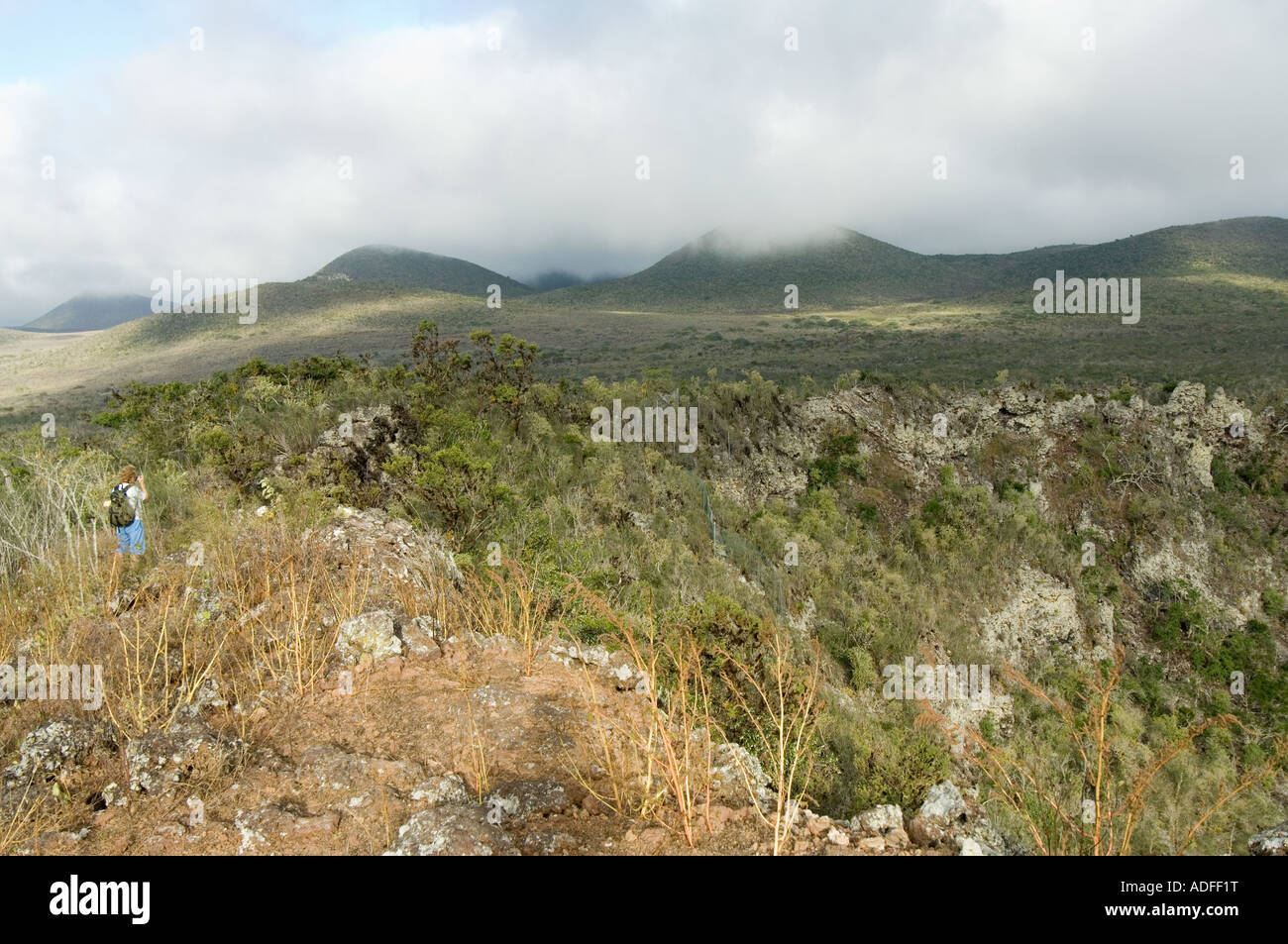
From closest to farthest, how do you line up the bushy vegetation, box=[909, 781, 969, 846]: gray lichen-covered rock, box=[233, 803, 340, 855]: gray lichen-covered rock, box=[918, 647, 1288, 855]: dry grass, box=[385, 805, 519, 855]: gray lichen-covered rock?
1. box=[918, 647, 1288, 855]: dry grass
2. box=[385, 805, 519, 855]: gray lichen-covered rock
3. box=[233, 803, 340, 855]: gray lichen-covered rock
4. box=[909, 781, 969, 846]: gray lichen-covered rock
5. the bushy vegetation

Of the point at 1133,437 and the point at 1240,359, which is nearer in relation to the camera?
the point at 1133,437

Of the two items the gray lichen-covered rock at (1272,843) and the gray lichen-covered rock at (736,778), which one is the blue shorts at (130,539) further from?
the gray lichen-covered rock at (1272,843)

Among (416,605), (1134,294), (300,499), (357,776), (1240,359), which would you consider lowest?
(357,776)

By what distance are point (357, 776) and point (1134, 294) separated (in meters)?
52.5

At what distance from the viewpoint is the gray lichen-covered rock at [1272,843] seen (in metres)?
2.89

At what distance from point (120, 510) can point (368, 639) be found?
3.34 meters

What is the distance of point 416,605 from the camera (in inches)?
176

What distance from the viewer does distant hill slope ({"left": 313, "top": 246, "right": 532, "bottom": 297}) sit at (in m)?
94.2

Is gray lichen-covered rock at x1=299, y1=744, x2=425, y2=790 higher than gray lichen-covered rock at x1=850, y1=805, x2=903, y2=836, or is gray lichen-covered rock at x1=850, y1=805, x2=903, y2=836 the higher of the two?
gray lichen-covered rock at x1=299, y1=744, x2=425, y2=790

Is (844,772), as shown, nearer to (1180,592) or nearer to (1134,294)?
(1180,592)

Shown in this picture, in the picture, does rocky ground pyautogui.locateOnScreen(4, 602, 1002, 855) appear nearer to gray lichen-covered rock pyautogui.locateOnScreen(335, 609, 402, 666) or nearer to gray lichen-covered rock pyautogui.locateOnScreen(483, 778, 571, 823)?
gray lichen-covered rock pyautogui.locateOnScreen(483, 778, 571, 823)

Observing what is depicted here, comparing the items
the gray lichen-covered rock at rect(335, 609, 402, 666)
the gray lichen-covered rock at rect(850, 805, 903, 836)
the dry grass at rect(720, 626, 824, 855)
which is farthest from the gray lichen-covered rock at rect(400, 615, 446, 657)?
the gray lichen-covered rock at rect(850, 805, 903, 836)
